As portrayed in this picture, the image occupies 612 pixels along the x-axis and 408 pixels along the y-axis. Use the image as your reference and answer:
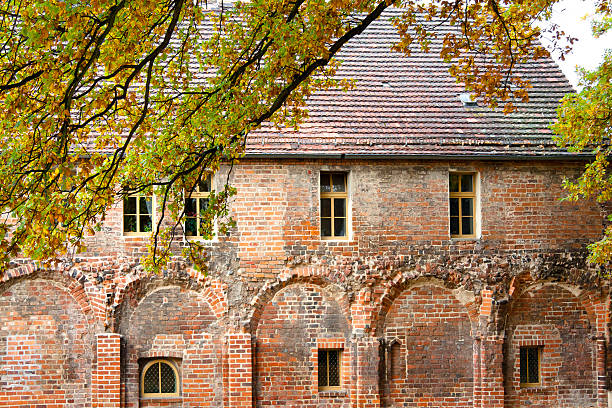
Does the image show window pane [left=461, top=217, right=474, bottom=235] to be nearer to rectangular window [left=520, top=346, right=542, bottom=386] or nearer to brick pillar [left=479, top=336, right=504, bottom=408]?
brick pillar [left=479, top=336, right=504, bottom=408]

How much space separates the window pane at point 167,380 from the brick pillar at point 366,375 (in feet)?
11.5

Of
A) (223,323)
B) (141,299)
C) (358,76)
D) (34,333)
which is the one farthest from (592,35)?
(34,333)


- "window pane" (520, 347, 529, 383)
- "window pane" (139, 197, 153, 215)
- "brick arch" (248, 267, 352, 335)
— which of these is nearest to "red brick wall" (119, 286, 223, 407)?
"brick arch" (248, 267, 352, 335)

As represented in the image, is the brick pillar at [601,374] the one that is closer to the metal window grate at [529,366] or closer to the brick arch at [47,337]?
the metal window grate at [529,366]

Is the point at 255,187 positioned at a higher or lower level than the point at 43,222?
higher

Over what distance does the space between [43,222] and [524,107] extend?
1188cm

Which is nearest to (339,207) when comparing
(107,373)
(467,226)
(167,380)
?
(467,226)

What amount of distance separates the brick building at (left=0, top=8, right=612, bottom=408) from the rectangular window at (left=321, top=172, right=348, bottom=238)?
4cm

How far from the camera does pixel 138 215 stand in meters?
15.3

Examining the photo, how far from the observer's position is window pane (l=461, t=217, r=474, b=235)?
632 inches

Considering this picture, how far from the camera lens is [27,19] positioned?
7250 millimetres

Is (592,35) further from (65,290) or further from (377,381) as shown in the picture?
(65,290)

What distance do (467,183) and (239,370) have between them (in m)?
5.87

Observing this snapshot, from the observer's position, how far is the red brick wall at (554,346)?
1579 cm
